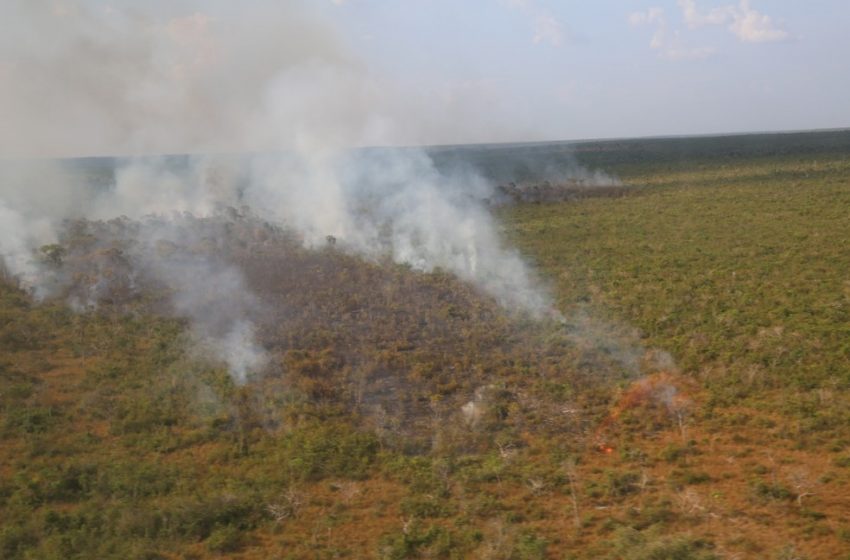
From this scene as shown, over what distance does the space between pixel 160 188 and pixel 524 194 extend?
24.0 metres

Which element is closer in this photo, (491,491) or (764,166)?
(491,491)

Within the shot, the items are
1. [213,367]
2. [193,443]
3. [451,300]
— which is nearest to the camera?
[193,443]

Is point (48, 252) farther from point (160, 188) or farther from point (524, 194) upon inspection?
point (524, 194)

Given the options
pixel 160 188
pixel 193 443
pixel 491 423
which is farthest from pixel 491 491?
pixel 160 188

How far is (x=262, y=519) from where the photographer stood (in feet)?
34.0

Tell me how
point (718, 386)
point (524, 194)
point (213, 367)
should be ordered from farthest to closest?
point (524, 194) → point (213, 367) → point (718, 386)

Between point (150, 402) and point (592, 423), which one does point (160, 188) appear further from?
point (592, 423)

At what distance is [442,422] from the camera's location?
13.5 metres

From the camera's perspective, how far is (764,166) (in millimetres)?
61031

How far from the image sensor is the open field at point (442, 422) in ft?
32.2

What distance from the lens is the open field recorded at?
32.2 ft

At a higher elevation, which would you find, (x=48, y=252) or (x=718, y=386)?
(x=48, y=252)

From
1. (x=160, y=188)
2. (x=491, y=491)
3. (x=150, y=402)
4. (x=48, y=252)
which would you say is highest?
(x=160, y=188)

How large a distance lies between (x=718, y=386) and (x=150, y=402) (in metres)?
12.4
